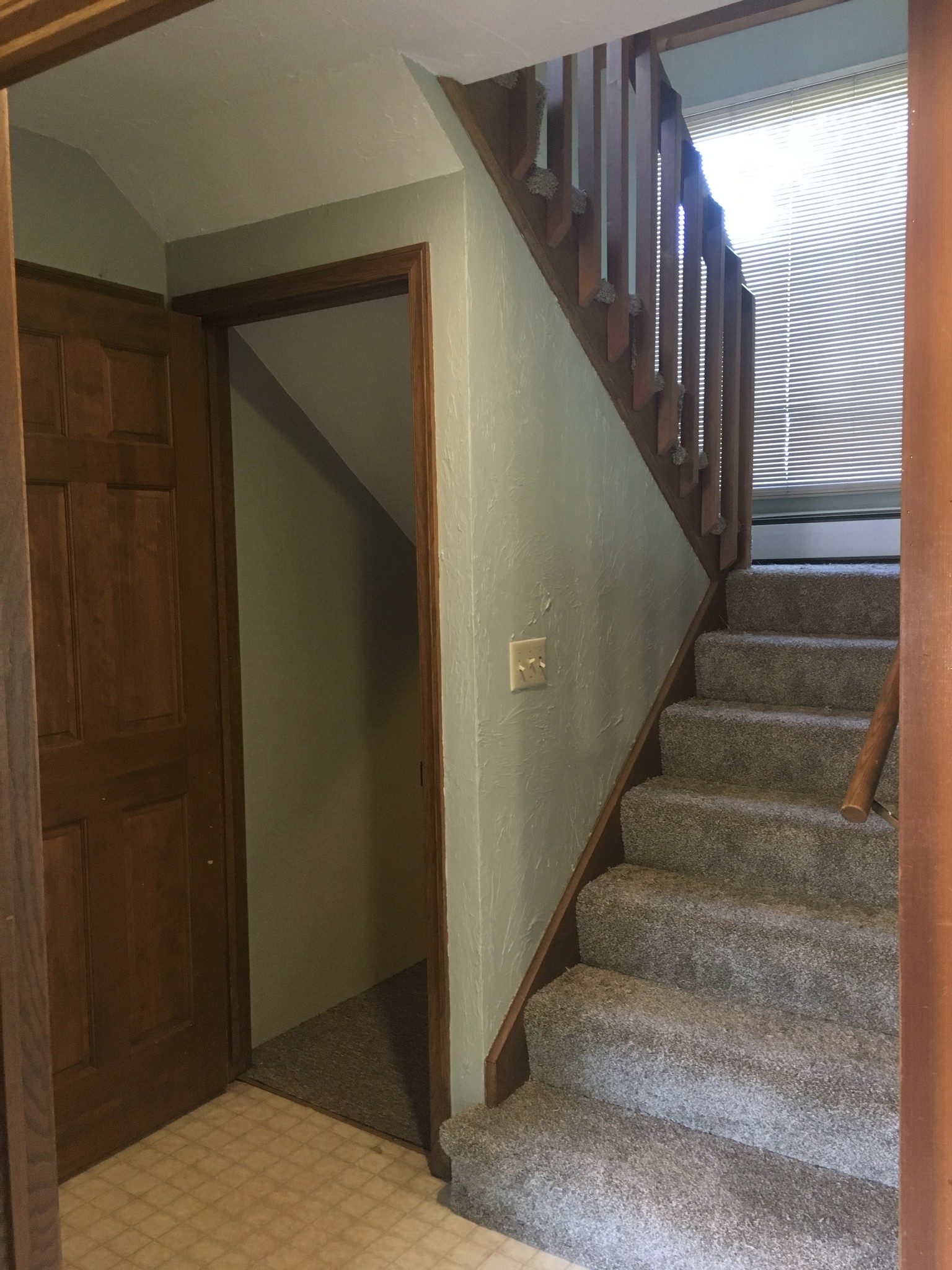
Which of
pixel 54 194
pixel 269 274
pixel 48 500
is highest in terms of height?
pixel 54 194

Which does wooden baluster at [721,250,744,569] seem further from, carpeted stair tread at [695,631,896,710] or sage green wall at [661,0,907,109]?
sage green wall at [661,0,907,109]

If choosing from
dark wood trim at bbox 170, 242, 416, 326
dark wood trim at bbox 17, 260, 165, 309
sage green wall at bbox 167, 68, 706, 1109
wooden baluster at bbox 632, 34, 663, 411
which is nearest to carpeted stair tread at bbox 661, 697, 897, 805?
sage green wall at bbox 167, 68, 706, 1109

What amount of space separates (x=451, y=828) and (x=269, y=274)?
1.30 meters

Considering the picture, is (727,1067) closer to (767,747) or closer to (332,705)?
(767,747)

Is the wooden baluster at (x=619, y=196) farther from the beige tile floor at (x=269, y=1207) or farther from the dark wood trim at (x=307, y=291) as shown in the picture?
the beige tile floor at (x=269, y=1207)

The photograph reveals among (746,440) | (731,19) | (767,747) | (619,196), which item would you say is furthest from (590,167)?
(767,747)

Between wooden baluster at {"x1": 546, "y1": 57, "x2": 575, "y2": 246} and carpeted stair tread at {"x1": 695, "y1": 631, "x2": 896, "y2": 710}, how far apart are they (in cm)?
127

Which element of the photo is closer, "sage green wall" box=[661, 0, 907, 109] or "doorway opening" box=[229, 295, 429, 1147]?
"doorway opening" box=[229, 295, 429, 1147]

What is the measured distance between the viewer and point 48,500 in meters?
2.14

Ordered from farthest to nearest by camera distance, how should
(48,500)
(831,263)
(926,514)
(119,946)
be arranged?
(831,263) → (119,946) → (48,500) → (926,514)

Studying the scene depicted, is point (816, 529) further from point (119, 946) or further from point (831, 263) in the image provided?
point (119, 946)

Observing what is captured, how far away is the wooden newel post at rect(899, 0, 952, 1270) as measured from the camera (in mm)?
1073

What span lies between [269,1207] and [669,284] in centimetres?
240

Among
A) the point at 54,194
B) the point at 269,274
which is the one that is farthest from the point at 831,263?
the point at 54,194
